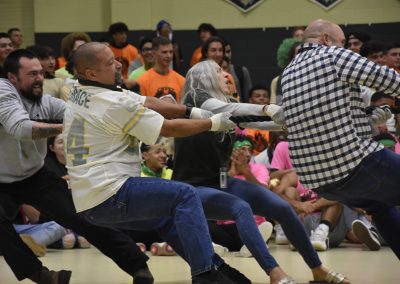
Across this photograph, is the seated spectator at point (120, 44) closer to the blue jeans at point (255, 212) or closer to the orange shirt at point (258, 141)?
the orange shirt at point (258, 141)

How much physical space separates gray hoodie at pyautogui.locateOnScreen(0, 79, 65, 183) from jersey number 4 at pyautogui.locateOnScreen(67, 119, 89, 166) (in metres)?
0.50

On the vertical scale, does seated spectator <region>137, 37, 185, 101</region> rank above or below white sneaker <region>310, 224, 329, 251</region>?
above

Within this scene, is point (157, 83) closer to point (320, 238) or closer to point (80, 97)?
point (320, 238)

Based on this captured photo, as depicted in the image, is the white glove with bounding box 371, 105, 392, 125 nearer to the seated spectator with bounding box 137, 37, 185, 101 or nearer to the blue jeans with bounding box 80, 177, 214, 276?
the blue jeans with bounding box 80, 177, 214, 276

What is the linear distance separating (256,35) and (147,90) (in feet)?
18.0

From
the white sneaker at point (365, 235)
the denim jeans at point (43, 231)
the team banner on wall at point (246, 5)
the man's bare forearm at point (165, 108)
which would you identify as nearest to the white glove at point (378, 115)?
the man's bare forearm at point (165, 108)

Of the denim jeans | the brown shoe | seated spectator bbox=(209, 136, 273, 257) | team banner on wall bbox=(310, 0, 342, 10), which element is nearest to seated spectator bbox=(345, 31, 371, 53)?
seated spectator bbox=(209, 136, 273, 257)

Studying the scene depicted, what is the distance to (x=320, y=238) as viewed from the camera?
859cm

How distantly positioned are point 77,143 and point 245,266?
252 centimetres

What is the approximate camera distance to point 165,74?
10531 mm

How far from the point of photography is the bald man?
535 cm

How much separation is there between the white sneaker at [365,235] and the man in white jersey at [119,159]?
3151mm

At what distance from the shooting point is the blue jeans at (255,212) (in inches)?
240

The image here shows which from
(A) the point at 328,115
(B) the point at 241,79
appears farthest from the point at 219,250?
(B) the point at 241,79
